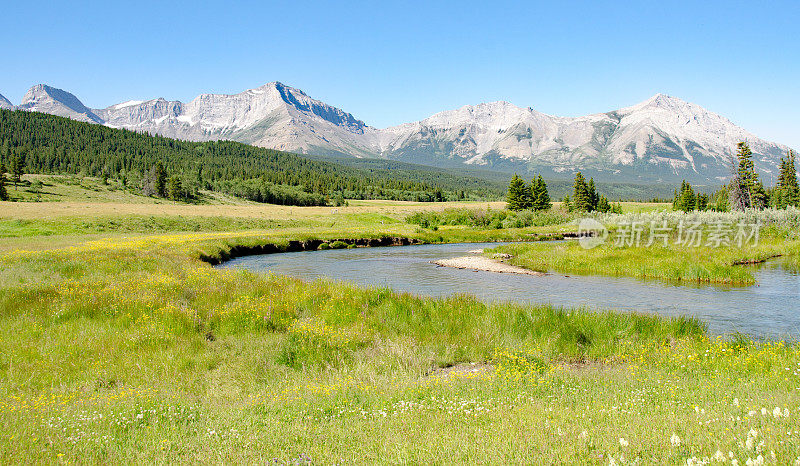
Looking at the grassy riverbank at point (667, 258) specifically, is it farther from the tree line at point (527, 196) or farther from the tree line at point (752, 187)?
the tree line at point (527, 196)

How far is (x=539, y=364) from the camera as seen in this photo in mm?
10055

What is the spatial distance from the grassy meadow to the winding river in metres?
5.52

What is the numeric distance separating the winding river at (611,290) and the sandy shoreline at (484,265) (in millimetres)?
1327

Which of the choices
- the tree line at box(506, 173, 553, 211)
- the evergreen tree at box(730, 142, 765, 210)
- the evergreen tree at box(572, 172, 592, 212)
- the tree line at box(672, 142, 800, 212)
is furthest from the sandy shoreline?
the evergreen tree at box(572, 172, 592, 212)

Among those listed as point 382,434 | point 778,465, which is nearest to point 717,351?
point 778,465

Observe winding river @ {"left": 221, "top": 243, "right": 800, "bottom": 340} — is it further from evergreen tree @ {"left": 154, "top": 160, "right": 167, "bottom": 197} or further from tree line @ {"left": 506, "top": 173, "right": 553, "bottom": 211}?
evergreen tree @ {"left": 154, "top": 160, "right": 167, "bottom": 197}

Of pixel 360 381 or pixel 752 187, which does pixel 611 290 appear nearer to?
pixel 360 381

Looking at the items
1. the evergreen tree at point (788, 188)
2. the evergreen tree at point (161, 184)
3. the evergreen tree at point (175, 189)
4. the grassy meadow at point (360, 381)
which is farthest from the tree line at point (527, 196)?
the evergreen tree at point (161, 184)

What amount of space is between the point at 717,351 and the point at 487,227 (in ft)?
238

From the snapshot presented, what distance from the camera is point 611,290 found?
24.4m

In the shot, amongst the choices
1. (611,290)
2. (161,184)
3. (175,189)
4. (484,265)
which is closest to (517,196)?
(484,265)

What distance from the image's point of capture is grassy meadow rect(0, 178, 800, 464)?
18.0ft

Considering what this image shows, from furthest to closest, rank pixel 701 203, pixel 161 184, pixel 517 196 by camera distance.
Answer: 1. pixel 161 184
2. pixel 701 203
3. pixel 517 196

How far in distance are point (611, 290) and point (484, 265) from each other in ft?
39.2
